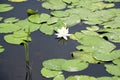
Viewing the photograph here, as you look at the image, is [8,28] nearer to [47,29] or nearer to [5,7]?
[47,29]

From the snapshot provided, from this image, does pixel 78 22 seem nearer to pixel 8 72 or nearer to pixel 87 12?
pixel 87 12

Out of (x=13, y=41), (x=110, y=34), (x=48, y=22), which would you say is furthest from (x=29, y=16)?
(x=110, y=34)

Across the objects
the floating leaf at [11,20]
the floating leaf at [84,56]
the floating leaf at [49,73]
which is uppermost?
the floating leaf at [11,20]

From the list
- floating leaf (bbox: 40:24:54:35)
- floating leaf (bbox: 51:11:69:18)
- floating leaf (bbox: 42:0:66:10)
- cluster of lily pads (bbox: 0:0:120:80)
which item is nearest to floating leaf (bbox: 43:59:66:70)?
cluster of lily pads (bbox: 0:0:120:80)

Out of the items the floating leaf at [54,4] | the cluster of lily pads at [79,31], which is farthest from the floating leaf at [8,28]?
the floating leaf at [54,4]

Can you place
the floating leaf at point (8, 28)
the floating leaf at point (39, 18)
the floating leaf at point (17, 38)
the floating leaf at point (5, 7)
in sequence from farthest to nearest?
the floating leaf at point (5, 7)
the floating leaf at point (39, 18)
the floating leaf at point (8, 28)
the floating leaf at point (17, 38)

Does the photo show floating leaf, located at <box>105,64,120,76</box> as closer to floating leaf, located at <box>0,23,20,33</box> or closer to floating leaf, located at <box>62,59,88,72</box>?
floating leaf, located at <box>62,59,88,72</box>

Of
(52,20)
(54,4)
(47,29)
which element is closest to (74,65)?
(47,29)

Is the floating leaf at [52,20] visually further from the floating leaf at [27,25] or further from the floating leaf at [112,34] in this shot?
the floating leaf at [112,34]
